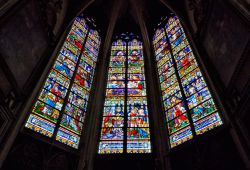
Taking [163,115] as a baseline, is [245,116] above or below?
below

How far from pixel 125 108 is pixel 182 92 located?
6.79 ft

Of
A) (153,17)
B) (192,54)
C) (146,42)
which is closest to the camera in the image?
(192,54)

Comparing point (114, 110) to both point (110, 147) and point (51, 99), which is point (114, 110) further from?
point (51, 99)

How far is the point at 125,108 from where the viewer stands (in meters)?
8.28

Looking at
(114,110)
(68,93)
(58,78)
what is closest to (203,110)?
(114,110)

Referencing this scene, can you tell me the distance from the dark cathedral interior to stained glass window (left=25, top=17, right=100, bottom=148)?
0.21 feet

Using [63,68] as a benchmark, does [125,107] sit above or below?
below

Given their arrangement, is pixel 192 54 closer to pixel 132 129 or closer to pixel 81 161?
pixel 132 129

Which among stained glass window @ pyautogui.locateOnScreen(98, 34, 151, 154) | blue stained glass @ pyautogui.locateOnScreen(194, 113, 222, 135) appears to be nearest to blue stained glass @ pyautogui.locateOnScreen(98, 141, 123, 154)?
stained glass window @ pyautogui.locateOnScreen(98, 34, 151, 154)

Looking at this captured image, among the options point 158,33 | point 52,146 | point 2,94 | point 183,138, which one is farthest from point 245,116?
point 158,33

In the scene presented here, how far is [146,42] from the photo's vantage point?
36.2 feet

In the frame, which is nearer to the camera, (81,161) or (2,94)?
(2,94)

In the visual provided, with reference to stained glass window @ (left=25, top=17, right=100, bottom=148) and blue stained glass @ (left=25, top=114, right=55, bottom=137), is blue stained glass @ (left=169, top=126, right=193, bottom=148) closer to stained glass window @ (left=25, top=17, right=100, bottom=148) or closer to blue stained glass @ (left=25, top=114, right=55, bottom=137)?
stained glass window @ (left=25, top=17, right=100, bottom=148)

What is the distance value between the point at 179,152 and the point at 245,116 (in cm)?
206
